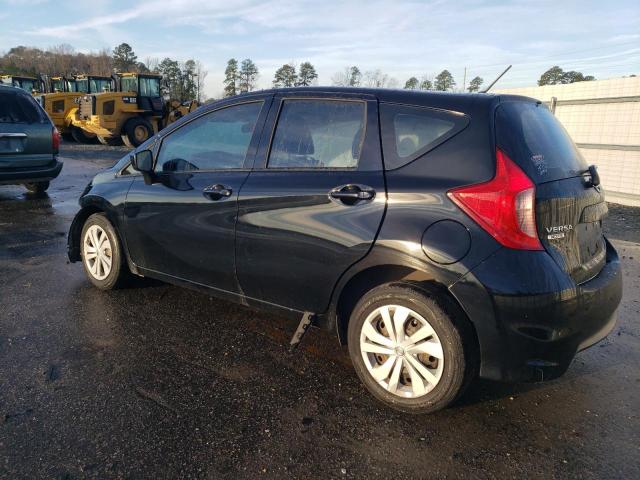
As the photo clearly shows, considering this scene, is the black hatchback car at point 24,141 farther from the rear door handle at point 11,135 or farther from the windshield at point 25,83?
the windshield at point 25,83

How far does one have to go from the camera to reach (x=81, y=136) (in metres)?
22.5

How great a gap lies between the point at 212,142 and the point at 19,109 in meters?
6.26

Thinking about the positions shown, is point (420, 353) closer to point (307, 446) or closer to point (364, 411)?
point (364, 411)

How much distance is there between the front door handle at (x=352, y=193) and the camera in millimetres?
2643

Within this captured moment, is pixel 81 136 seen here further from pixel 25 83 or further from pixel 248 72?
pixel 248 72

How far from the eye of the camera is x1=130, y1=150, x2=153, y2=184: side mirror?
3756 millimetres

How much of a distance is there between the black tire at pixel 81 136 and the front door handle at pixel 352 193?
22.4 meters

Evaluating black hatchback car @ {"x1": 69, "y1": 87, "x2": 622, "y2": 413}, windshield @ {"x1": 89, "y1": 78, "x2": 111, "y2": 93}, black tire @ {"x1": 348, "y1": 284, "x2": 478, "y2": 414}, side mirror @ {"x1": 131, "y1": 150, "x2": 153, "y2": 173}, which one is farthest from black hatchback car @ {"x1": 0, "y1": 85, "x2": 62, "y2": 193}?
windshield @ {"x1": 89, "y1": 78, "x2": 111, "y2": 93}

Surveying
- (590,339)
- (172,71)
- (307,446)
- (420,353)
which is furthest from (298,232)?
(172,71)

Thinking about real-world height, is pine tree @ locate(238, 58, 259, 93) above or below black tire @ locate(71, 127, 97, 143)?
above

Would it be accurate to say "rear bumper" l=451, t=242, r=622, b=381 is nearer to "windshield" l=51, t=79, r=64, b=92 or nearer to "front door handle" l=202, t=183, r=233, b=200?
"front door handle" l=202, t=183, r=233, b=200

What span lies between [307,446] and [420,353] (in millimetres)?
736

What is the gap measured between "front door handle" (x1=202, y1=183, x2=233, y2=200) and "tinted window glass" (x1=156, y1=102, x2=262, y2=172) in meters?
0.17

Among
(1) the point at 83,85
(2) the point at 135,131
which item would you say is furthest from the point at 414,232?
(1) the point at 83,85
